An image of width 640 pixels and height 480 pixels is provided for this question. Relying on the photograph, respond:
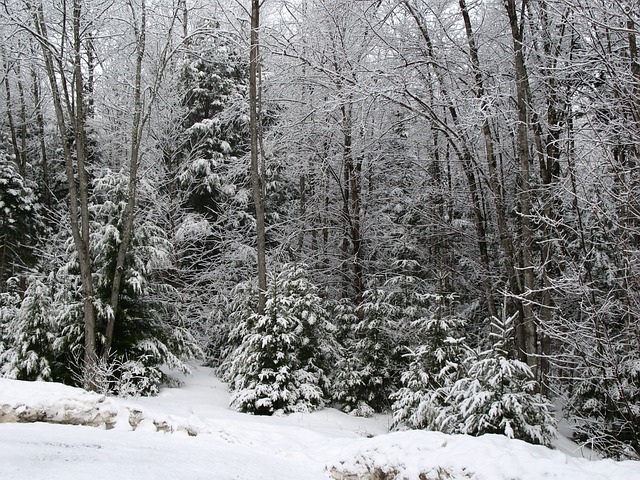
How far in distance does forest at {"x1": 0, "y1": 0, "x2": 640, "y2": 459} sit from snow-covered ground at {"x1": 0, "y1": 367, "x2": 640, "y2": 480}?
1488 mm

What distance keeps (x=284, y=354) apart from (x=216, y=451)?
486 centimetres

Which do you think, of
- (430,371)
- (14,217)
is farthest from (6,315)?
(430,371)

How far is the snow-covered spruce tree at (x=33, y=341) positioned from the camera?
9.06 metres

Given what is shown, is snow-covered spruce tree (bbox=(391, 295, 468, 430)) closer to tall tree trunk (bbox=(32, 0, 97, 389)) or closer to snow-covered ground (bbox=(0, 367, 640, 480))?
snow-covered ground (bbox=(0, 367, 640, 480))

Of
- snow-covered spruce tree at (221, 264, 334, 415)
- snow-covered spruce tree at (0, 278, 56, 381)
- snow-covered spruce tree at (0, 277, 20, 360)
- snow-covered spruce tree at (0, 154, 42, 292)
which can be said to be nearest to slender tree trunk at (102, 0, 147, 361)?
snow-covered spruce tree at (0, 278, 56, 381)

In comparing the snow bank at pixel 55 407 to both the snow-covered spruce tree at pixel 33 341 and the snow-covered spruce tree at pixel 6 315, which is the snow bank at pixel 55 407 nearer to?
the snow-covered spruce tree at pixel 33 341

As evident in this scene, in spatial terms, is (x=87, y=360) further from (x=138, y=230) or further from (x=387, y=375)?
(x=387, y=375)

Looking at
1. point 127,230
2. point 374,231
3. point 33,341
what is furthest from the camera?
point 374,231

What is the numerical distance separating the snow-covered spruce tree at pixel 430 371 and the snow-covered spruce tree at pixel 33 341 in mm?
6738

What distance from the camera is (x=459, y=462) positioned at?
14.1 ft

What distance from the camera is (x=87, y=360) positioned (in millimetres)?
8836

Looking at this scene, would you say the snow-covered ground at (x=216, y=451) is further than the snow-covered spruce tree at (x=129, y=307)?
No

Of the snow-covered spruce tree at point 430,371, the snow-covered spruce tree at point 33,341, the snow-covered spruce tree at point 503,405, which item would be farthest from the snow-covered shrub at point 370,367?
the snow-covered spruce tree at point 33,341

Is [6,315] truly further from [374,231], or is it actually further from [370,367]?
[374,231]
